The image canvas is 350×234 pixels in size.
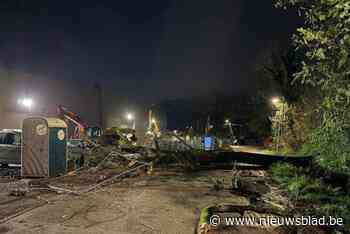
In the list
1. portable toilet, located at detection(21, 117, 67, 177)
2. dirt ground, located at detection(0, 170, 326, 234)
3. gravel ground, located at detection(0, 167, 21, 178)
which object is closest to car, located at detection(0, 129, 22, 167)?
gravel ground, located at detection(0, 167, 21, 178)

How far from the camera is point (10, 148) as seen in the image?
1159cm

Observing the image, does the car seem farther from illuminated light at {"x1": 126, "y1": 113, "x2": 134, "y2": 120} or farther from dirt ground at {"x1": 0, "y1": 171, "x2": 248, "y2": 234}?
illuminated light at {"x1": 126, "y1": 113, "x2": 134, "y2": 120}

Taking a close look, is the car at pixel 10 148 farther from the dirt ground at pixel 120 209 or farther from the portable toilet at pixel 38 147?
the dirt ground at pixel 120 209

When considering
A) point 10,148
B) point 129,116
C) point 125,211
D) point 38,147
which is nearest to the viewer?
point 125,211

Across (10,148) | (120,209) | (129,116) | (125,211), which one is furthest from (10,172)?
(129,116)

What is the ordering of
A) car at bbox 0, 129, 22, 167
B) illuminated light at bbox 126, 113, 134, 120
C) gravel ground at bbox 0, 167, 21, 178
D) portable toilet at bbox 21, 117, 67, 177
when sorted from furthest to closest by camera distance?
illuminated light at bbox 126, 113, 134, 120, car at bbox 0, 129, 22, 167, gravel ground at bbox 0, 167, 21, 178, portable toilet at bbox 21, 117, 67, 177

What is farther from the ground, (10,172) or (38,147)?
(38,147)

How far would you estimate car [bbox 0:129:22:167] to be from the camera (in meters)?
11.6

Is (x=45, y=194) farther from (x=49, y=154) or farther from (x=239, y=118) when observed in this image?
(x=239, y=118)

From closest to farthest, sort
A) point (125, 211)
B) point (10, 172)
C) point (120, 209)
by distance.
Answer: point (125, 211), point (120, 209), point (10, 172)

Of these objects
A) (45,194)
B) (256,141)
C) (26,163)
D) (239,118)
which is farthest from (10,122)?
(239,118)

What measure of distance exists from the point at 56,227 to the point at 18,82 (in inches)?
992

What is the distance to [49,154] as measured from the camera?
10.3 meters

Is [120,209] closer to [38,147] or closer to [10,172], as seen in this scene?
[38,147]
